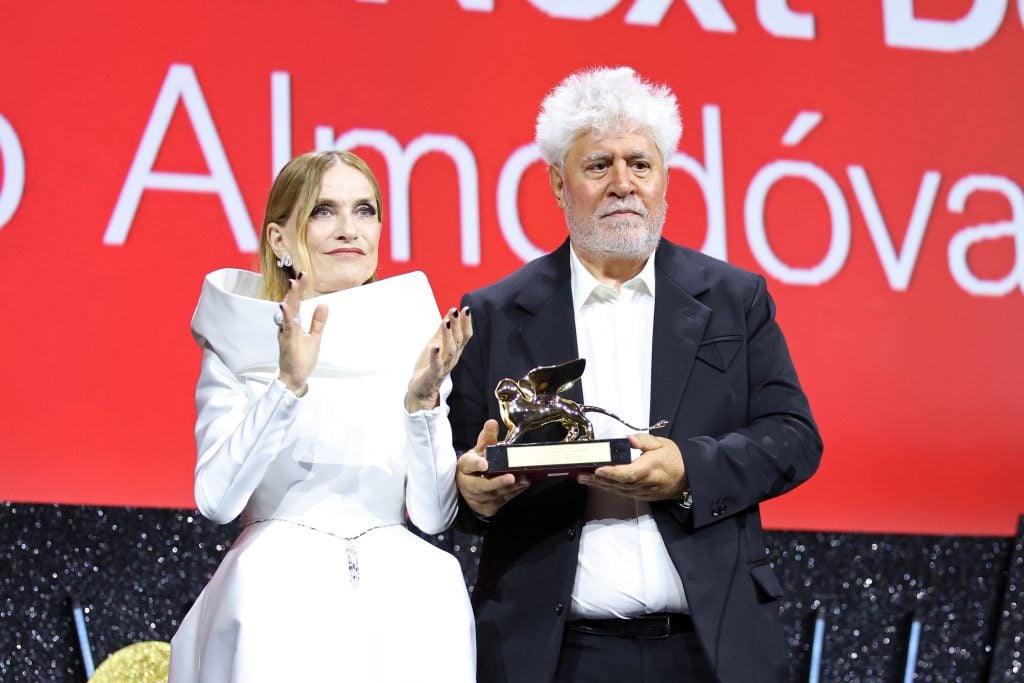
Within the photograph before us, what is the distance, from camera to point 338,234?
2.67 metres

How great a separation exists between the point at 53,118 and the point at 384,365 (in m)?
1.64

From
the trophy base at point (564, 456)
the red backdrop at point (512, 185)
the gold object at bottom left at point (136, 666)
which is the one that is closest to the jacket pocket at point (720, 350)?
the trophy base at point (564, 456)

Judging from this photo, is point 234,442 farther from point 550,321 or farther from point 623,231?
point 623,231

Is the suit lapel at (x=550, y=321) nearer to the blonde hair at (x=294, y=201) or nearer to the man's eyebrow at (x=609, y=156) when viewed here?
the man's eyebrow at (x=609, y=156)

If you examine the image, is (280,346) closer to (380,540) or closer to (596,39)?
(380,540)

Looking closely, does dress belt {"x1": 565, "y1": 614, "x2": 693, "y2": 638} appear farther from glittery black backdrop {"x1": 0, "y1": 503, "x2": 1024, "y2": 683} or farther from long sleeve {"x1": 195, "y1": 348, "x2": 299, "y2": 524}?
glittery black backdrop {"x1": 0, "y1": 503, "x2": 1024, "y2": 683}

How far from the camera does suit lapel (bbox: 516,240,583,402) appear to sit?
105 inches

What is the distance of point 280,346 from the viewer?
233 cm

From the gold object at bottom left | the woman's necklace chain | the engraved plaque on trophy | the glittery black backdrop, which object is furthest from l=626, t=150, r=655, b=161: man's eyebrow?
the gold object at bottom left

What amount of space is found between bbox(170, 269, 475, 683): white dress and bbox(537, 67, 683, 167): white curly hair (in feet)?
1.55

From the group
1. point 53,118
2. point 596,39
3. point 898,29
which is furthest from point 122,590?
point 898,29

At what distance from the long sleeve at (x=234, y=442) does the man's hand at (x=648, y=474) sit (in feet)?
1.82

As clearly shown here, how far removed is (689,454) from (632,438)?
0.44ft

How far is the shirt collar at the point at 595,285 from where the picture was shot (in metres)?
2.74
